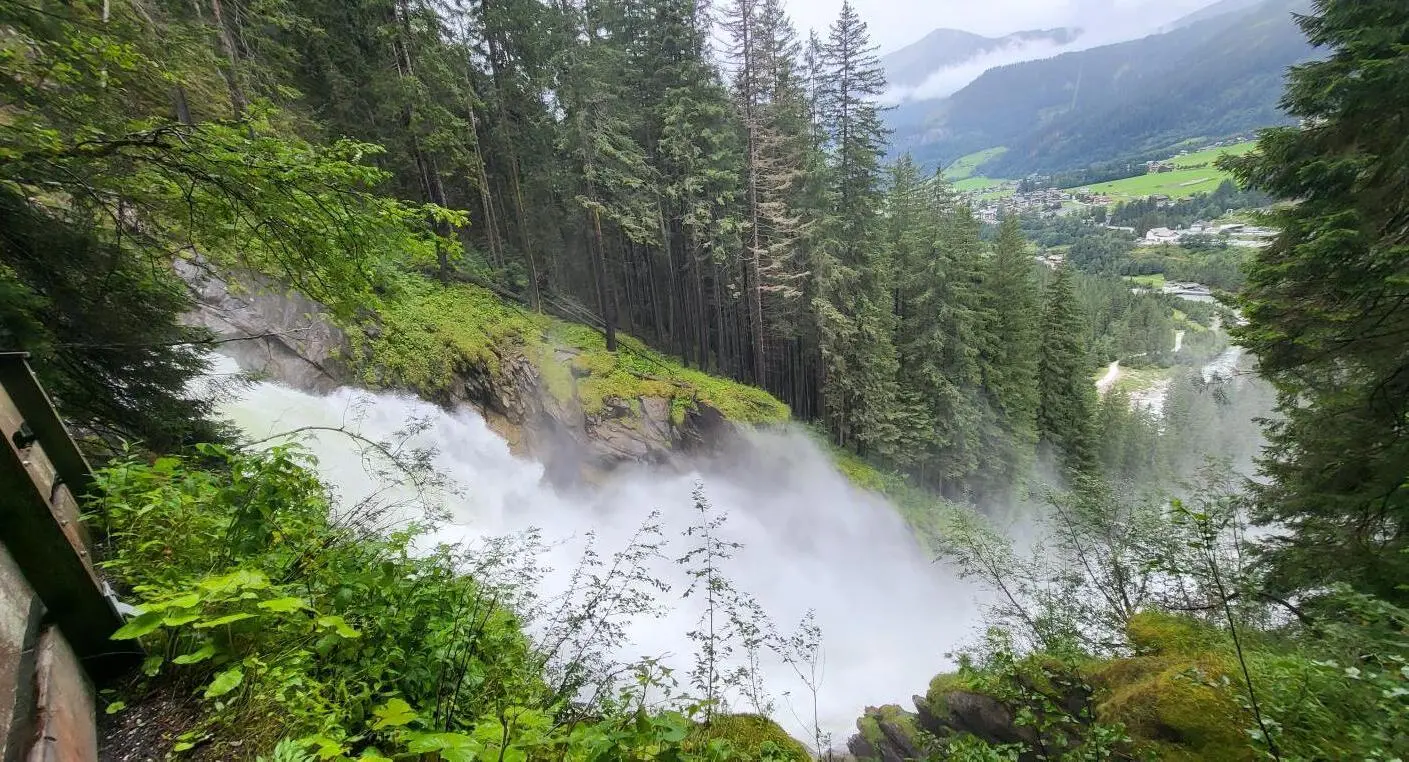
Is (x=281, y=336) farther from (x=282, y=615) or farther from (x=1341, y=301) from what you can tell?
(x=1341, y=301)

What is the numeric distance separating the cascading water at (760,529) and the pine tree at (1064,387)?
11492mm

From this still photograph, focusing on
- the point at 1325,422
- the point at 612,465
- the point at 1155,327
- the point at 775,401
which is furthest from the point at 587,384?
the point at 1155,327

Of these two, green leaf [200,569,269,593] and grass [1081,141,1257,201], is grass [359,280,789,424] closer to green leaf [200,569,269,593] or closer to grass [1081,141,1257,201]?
green leaf [200,569,269,593]

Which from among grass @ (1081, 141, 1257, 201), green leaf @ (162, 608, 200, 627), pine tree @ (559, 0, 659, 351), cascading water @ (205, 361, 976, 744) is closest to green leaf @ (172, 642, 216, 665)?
green leaf @ (162, 608, 200, 627)

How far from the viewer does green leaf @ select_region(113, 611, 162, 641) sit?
5.36ft

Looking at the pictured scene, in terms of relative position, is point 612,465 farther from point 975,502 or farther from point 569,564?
point 975,502

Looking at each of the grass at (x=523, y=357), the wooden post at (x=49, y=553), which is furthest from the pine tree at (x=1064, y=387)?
the wooden post at (x=49, y=553)

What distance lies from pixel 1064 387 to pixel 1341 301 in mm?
22565

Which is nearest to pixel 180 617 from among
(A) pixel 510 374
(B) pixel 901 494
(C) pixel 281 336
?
(C) pixel 281 336

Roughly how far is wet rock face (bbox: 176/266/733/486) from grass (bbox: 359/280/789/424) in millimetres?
199

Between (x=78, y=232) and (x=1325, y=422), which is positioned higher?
(x=78, y=232)

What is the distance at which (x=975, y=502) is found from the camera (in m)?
23.0

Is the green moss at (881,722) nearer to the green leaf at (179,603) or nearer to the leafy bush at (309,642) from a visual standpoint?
Result: the leafy bush at (309,642)

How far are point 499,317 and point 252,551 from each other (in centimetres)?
1466
